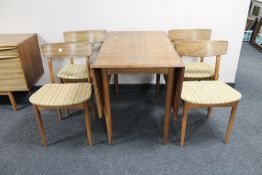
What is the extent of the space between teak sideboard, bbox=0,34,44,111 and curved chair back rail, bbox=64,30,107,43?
0.42 metres

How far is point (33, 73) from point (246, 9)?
8.18 feet

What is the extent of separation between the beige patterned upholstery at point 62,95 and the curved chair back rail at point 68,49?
30 cm

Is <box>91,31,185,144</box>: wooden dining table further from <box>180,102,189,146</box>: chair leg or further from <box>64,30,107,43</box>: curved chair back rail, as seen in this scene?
<box>64,30,107,43</box>: curved chair back rail

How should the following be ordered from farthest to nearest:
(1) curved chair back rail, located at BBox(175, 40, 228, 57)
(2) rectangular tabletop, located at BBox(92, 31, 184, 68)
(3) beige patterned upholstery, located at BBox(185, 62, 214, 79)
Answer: (3) beige patterned upholstery, located at BBox(185, 62, 214, 79) → (1) curved chair back rail, located at BBox(175, 40, 228, 57) → (2) rectangular tabletop, located at BBox(92, 31, 184, 68)

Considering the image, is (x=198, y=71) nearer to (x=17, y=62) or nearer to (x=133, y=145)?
(x=133, y=145)

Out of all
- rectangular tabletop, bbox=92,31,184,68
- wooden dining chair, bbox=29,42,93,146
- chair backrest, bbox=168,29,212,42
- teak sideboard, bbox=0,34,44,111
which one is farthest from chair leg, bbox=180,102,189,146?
teak sideboard, bbox=0,34,44,111

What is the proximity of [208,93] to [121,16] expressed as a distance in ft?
4.40

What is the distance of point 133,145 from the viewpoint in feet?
6.24

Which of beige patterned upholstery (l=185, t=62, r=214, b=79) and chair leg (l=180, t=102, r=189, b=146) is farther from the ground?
beige patterned upholstery (l=185, t=62, r=214, b=79)

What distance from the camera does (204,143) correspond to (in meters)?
1.91

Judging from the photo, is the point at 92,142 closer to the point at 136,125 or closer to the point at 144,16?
the point at 136,125

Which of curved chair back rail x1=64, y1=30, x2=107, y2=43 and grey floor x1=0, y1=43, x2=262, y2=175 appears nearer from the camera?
grey floor x1=0, y1=43, x2=262, y2=175

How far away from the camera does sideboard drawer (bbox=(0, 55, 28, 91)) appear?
2.14m

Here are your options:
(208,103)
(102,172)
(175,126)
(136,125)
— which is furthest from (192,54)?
(102,172)
